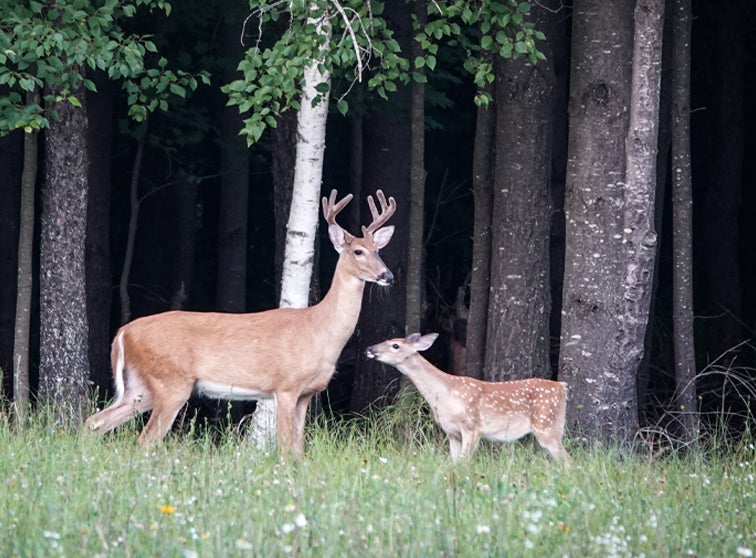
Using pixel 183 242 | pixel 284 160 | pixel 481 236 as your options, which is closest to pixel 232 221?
pixel 183 242

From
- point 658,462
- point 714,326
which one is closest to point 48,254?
point 658,462

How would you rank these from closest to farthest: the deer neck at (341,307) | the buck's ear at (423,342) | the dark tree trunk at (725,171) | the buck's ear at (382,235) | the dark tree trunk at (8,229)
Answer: the deer neck at (341,307), the buck's ear at (423,342), the buck's ear at (382,235), the dark tree trunk at (8,229), the dark tree trunk at (725,171)

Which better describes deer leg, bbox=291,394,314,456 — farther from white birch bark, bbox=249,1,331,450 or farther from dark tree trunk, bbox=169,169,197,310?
dark tree trunk, bbox=169,169,197,310

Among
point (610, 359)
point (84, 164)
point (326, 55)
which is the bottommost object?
point (610, 359)

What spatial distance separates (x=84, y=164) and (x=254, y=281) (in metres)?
9.75

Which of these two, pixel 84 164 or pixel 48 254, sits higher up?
pixel 84 164

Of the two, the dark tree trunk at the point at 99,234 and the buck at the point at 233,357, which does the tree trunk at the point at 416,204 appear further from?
the dark tree trunk at the point at 99,234

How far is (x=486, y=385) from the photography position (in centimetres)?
932

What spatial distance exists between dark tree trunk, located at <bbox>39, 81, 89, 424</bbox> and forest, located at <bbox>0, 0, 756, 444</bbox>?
17mm

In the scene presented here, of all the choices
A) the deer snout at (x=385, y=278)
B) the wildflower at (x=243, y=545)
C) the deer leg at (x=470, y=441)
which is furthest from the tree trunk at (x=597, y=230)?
the wildflower at (x=243, y=545)

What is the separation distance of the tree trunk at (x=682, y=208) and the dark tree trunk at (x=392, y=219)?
3329mm

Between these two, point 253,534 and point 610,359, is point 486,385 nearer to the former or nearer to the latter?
point 610,359

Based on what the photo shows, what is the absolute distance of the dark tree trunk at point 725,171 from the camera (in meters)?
16.6

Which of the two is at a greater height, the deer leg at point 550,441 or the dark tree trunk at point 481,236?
the dark tree trunk at point 481,236
